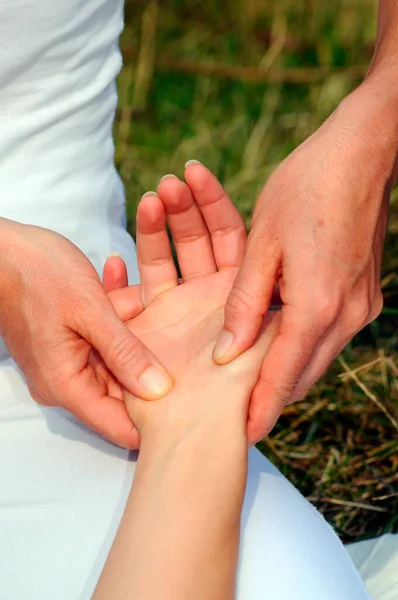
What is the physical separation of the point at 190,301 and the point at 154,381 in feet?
0.52

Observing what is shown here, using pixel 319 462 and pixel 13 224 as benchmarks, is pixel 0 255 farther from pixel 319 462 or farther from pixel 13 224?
pixel 319 462

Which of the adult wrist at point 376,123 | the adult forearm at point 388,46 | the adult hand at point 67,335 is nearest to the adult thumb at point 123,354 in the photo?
the adult hand at point 67,335

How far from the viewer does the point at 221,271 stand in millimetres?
1134

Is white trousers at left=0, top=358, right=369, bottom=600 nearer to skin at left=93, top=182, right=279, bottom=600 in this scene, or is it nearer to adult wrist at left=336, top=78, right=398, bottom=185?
skin at left=93, top=182, right=279, bottom=600

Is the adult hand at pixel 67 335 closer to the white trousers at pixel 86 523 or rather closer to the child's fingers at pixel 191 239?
the white trousers at pixel 86 523

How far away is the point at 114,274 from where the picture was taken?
3.60ft

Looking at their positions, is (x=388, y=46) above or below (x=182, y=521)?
above

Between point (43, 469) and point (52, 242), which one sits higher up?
point (52, 242)

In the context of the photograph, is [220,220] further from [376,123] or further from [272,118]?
[272,118]

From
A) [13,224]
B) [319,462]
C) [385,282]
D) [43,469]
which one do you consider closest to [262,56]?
[385,282]

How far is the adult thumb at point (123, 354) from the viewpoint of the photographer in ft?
3.18

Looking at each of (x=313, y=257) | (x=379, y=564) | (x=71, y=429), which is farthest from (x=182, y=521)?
(x=379, y=564)

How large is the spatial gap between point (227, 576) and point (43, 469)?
239 mm

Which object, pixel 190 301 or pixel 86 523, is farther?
pixel 190 301
